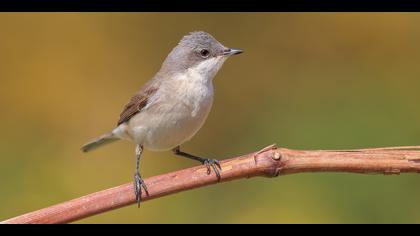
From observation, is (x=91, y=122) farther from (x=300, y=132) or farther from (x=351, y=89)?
(x=351, y=89)

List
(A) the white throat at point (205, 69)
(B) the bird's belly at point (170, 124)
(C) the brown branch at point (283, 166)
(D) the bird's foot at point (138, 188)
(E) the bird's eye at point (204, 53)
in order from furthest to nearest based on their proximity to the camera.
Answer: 1. (E) the bird's eye at point (204, 53)
2. (A) the white throat at point (205, 69)
3. (B) the bird's belly at point (170, 124)
4. (D) the bird's foot at point (138, 188)
5. (C) the brown branch at point (283, 166)

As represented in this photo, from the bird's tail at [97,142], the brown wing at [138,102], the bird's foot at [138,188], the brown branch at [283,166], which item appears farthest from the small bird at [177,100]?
the brown branch at [283,166]

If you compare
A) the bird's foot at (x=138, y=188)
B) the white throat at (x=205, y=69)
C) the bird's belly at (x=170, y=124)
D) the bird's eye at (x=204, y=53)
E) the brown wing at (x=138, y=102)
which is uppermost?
the bird's eye at (x=204, y=53)

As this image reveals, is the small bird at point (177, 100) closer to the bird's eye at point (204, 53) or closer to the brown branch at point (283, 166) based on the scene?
the bird's eye at point (204, 53)

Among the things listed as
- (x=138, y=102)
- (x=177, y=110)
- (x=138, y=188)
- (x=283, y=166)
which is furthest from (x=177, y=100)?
(x=283, y=166)

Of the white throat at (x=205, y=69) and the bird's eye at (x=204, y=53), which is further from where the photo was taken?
the bird's eye at (x=204, y=53)

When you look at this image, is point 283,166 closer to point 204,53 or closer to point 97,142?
point 204,53

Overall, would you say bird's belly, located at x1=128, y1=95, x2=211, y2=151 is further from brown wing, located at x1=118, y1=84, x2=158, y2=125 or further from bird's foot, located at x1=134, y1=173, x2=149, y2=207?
bird's foot, located at x1=134, y1=173, x2=149, y2=207

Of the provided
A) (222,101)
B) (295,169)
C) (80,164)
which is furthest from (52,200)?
(295,169)
